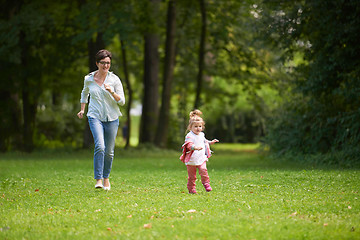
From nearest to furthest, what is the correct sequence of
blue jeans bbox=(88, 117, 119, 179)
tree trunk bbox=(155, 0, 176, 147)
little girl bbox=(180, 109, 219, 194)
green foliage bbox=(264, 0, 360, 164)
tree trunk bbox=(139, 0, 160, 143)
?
little girl bbox=(180, 109, 219, 194) → blue jeans bbox=(88, 117, 119, 179) → green foliage bbox=(264, 0, 360, 164) → tree trunk bbox=(155, 0, 176, 147) → tree trunk bbox=(139, 0, 160, 143)

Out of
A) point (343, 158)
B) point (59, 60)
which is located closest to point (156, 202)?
point (343, 158)

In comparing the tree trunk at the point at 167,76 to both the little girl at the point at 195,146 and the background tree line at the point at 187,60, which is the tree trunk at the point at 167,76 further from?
the little girl at the point at 195,146

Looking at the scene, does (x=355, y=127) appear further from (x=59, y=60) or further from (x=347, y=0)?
(x=59, y=60)

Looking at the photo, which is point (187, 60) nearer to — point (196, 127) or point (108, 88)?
point (108, 88)

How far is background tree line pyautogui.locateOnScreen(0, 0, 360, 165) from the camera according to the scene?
16172mm

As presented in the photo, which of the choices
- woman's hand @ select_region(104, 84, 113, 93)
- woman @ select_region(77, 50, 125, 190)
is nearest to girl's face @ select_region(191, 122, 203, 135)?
woman @ select_region(77, 50, 125, 190)

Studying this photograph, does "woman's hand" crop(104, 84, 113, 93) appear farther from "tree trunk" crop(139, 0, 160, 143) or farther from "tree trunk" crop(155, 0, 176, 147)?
"tree trunk" crop(139, 0, 160, 143)

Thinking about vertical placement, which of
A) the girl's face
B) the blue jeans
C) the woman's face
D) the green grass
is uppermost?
the woman's face

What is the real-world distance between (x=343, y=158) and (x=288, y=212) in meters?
9.30

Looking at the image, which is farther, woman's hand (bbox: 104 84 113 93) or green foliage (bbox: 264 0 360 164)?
green foliage (bbox: 264 0 360 164)

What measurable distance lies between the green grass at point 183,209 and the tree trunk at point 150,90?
582 inches

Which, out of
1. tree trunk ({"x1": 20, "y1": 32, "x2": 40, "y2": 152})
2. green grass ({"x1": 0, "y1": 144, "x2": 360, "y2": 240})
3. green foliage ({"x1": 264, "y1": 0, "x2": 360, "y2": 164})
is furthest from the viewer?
tree trunk ({"x1": 20, "y1": 32, "x2": 40, "y2": 152})

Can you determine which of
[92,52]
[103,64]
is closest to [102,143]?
[103,64]

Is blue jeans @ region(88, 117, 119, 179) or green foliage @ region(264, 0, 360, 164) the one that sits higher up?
green foliage @ region(264, 0, 360, 164)
